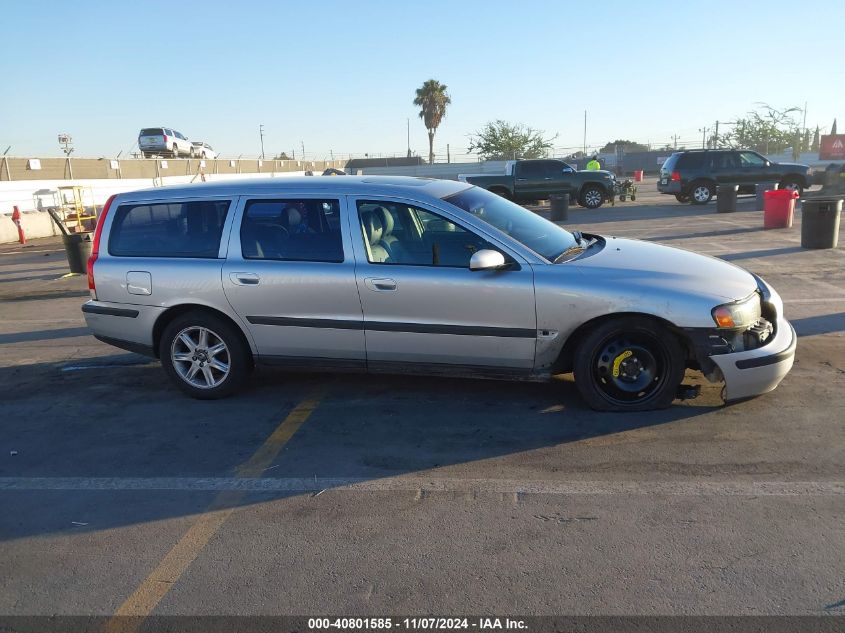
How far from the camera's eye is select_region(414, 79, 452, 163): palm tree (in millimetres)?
62188

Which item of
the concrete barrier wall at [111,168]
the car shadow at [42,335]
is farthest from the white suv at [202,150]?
the car shadow at [42,335]

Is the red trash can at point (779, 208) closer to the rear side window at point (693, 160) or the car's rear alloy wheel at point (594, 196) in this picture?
the rear side window at point (693, 160)

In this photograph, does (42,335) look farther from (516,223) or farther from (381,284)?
(516,223)

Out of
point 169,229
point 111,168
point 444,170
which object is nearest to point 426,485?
point 169,229

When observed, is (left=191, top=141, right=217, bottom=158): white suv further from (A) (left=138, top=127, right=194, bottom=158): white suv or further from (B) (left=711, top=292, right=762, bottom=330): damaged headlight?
(B) (left=711, top=292, right=762, bottom=330): damaged headlight

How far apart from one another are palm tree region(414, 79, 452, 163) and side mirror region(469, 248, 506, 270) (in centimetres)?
5835

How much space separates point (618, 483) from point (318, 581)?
1.81 metres

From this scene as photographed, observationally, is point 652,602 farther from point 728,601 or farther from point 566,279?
point 566,279

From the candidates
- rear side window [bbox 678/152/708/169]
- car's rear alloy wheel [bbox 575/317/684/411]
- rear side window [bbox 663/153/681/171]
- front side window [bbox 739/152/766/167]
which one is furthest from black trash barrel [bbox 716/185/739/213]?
car's rear alloy wheel [bbox 575/317/684/411]

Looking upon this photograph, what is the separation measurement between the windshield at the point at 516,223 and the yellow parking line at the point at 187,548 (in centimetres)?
210

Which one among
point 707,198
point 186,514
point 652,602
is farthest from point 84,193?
point 652,602

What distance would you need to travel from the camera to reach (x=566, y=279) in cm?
481

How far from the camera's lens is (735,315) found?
4637mm

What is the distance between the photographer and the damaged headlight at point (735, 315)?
15.1 feet
